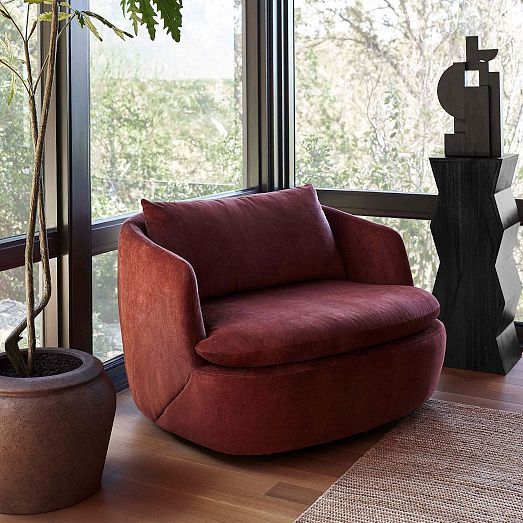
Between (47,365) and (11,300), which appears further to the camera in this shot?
(11,300)

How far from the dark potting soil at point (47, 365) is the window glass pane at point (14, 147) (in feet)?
1.75

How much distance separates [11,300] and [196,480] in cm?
90

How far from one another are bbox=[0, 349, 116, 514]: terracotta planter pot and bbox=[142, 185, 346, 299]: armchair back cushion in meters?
0.78

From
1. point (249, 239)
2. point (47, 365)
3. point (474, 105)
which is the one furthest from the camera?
point (474, 105)

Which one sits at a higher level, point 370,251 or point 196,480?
point 370,251

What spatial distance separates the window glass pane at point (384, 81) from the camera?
4.10 metres

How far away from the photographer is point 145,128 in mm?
3721

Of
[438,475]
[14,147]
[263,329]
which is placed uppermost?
[14,147]

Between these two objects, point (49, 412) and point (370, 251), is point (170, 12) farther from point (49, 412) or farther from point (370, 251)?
point (370, 251)

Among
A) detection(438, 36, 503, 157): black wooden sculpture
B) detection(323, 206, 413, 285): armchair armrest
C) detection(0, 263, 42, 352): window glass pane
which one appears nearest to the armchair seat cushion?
detection(323, 206, 413, 285): armchair armrest

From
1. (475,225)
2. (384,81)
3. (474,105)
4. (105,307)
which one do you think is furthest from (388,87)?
(105,307)

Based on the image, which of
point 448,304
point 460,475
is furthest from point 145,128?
point 460,475

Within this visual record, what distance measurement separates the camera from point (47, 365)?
8.66ft

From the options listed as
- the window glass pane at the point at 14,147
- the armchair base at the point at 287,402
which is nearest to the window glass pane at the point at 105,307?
the window glass pane at the point at 14,147
